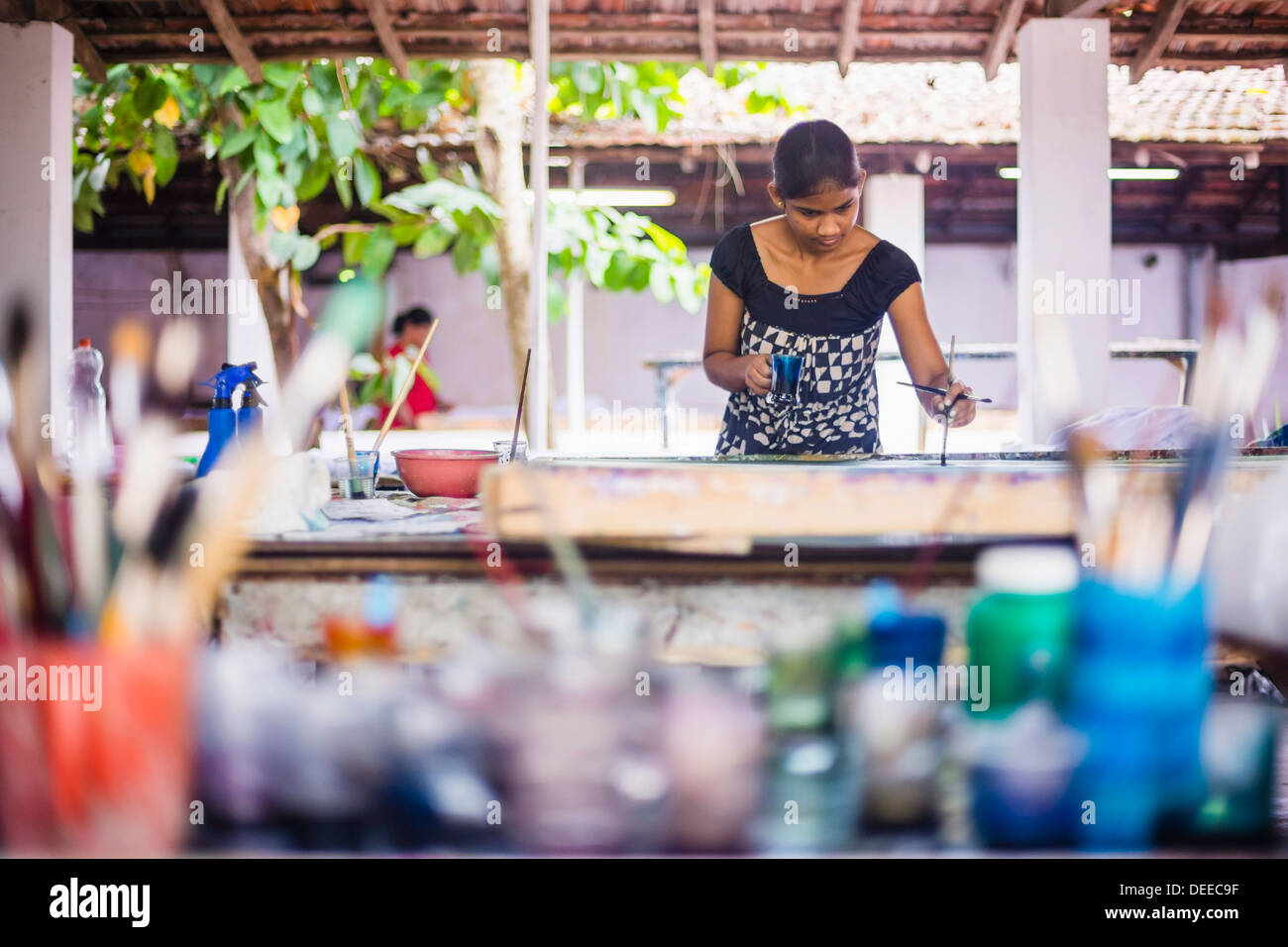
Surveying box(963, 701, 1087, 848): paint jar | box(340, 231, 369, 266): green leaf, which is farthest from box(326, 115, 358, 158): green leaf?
box(963, 701, 1087, 848): paint jar

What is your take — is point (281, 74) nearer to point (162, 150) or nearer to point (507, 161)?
point (162, 150)

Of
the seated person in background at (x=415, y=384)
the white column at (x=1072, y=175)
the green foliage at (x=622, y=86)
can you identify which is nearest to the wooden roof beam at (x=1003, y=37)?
the white column at (x=1072, y=175)

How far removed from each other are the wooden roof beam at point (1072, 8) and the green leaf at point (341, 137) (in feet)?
9.90

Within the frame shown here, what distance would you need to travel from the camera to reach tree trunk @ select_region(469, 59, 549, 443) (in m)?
5.81

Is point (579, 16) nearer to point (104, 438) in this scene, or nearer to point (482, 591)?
point (104, 438)

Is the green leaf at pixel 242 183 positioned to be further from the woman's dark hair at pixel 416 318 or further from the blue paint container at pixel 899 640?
the blue paint container at pixel 899 640

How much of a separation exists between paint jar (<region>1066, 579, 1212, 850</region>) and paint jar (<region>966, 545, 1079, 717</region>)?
0.05 feet

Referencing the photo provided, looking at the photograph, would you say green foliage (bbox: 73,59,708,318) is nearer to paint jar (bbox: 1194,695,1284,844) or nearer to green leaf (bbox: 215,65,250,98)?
green leaf (bbox: 215,65,250,98)

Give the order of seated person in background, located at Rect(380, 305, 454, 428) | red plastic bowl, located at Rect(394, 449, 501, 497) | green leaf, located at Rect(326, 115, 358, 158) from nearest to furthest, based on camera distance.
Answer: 1. red plastic bowl, located at Rect(394, 449, 501, 497)
2. green leaf, located at Rect(326, 115, 358, 158)
3. seated person in background, located at Rect(380, 305, 454, 428)

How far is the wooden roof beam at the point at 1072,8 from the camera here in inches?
160

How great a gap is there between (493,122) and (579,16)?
166 cm

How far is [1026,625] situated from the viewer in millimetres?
1054
